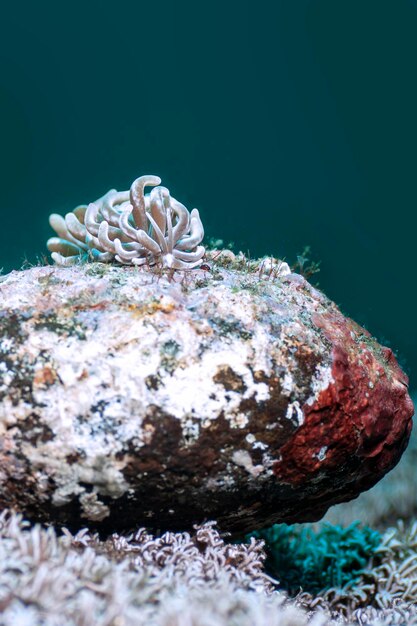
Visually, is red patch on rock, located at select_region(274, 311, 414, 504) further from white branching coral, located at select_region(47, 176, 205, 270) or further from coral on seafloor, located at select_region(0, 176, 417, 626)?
white branching coral, located at select_region(47, 176, 205, 270)

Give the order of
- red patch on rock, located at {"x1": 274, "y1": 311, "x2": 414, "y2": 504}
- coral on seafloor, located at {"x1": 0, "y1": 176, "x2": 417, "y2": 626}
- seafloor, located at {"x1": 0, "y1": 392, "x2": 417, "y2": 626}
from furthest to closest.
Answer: red patch on rock, located at {"x1": 274, "y1": 311, "x2": 414, "y2": 504}
coral on seafloor, located at {"x1": 0, "y1": 176, "x2": 417, "y2": 626}
seafloor, located at {"x1": 0, "y1": 392, "x2": 417, "y2": 626}

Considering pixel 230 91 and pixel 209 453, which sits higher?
pixel 230 91

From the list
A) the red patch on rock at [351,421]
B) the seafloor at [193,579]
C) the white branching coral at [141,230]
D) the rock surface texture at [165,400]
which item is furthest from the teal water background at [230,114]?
the rock surface texture at [165,400]

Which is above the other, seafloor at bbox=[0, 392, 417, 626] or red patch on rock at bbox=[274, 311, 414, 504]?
red patch on rock at bbox=[274, 311, 414, 504]

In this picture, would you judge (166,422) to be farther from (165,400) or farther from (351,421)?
(351,421)

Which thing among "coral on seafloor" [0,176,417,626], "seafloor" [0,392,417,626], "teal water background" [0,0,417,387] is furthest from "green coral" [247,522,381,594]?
"teal water background" [0,0,417,387]

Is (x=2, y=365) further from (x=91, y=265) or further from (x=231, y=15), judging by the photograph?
(x=231, y=15)

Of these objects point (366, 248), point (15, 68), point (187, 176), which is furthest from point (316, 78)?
point (15, 68)
